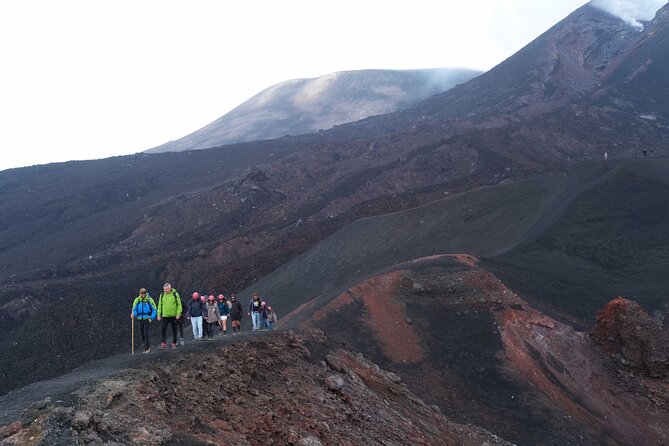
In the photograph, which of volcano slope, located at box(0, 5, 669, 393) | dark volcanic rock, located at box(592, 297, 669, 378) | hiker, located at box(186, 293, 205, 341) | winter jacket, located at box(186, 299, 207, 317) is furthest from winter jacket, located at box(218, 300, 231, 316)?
dark volcanic rock, located at box(592, 297, 669, 378)

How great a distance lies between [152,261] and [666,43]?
71578 mm

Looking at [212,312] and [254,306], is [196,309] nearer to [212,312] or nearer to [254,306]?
[212,312]

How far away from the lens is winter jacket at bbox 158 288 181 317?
1096 cm

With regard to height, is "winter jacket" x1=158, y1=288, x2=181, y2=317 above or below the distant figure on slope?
above

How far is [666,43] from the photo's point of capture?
241ft

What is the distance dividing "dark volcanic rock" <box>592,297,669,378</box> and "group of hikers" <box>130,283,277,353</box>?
10.3 m

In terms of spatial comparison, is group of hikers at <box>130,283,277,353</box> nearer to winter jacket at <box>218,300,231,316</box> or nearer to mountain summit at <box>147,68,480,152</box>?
winter jacket at <box>218,300,231,316</box>

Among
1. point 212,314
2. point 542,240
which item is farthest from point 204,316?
point 542,240

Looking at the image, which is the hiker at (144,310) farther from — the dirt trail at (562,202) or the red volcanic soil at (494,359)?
the dirt trail at (562,202)

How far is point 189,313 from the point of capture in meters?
12.4

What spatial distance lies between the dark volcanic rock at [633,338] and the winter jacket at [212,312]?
38.9ft

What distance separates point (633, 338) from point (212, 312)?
12475 mm

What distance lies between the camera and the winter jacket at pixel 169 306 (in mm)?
10961

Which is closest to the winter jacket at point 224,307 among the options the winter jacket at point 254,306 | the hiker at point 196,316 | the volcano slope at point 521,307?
the winter jacket at point 254,306
